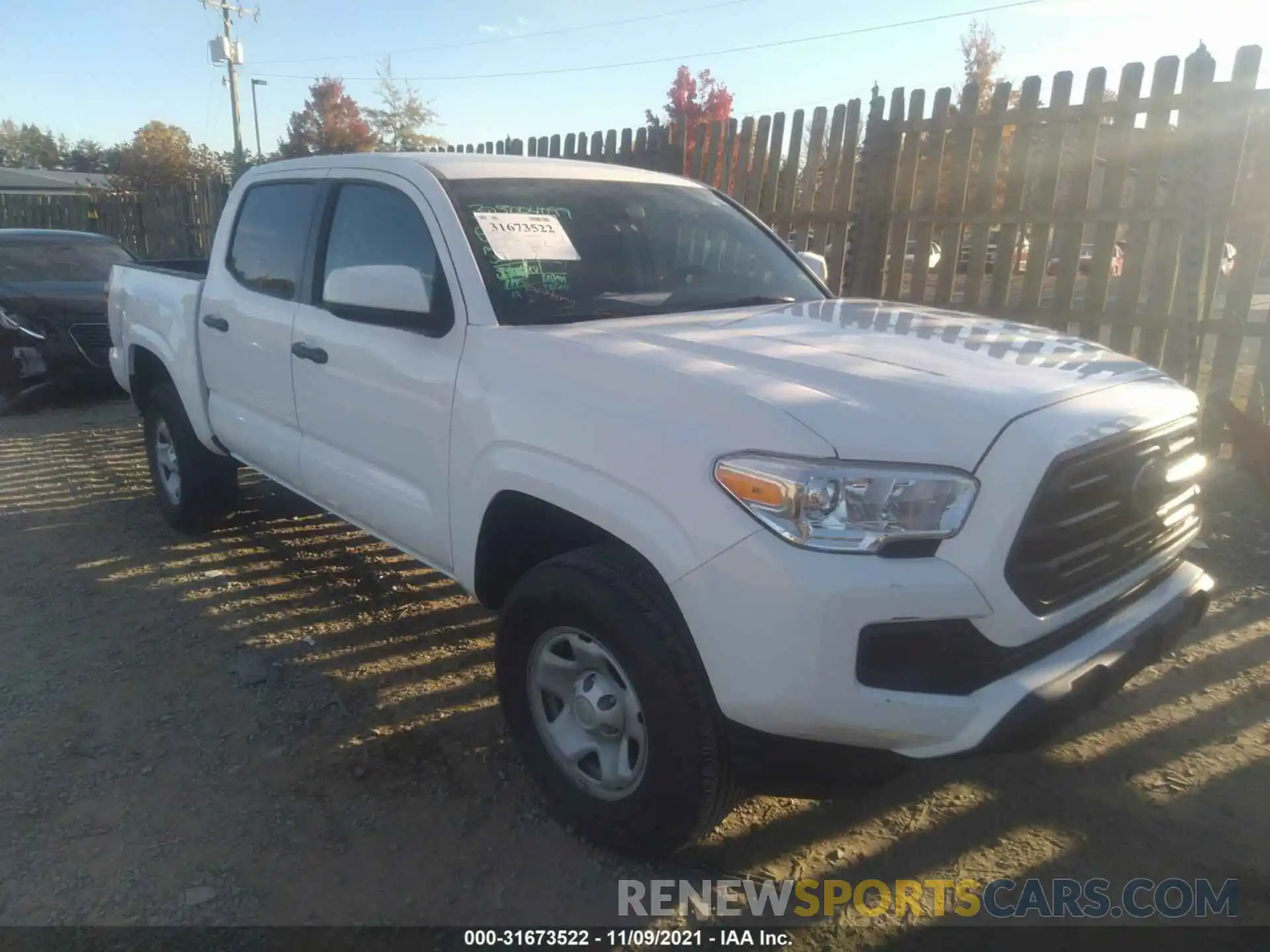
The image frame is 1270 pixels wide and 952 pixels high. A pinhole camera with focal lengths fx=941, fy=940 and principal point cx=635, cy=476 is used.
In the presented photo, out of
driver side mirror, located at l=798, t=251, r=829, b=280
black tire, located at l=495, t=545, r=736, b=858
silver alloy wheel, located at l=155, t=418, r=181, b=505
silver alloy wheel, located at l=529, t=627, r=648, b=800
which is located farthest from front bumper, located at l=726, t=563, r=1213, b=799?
silver alloy wheel, located at l=155, t=418, r=181, b=505

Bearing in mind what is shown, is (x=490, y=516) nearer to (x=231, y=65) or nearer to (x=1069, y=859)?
(x=1069, y=859)

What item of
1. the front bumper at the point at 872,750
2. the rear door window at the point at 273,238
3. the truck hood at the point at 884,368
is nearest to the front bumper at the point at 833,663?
the front bumper at the point at 872,750

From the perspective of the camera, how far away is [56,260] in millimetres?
9188

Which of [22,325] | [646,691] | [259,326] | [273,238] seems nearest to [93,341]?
[22,325]

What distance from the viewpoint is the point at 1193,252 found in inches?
214

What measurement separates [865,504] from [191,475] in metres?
4.13

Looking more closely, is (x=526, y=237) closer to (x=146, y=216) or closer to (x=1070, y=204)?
(x=1070, y=204)

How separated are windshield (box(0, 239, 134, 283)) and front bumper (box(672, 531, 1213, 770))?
8.64 meters

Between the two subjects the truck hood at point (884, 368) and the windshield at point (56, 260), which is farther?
the windshield at point (56, 260)

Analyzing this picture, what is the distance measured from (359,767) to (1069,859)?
2211mm

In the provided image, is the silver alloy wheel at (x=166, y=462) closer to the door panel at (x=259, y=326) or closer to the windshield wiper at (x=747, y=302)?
the door panel at (x=259, y=326)

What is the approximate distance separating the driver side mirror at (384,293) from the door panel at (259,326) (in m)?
0.76

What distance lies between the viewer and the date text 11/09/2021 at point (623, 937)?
7.88 feet

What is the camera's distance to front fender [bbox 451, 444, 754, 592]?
2209 millimetres
